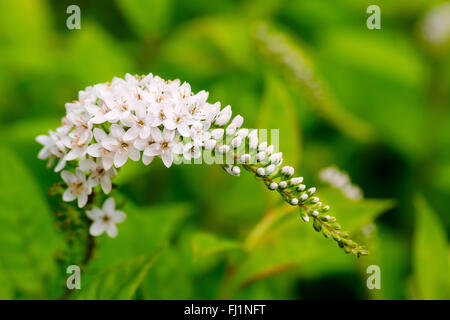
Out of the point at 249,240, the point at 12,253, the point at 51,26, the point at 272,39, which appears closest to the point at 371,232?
the point at 249,240

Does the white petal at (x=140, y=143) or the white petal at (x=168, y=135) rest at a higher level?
the white petal at (x=168, y=135)

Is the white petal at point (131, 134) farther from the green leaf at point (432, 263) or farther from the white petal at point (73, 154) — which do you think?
the green leaf at point (432, 263)

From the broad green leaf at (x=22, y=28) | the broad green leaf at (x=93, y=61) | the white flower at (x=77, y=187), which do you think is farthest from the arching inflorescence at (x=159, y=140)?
the broad green leaf at (x=22, y=28)

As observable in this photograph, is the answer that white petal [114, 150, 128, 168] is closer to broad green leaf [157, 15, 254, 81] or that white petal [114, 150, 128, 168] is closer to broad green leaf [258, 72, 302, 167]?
broad green leaf [258, 72, 302, 167]

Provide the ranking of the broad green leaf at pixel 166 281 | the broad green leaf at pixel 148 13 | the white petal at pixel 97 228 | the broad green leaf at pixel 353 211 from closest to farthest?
the white petal at pixel 97 228, the broad green leaf at pixel 166 281, the broad green leaf at pixel 353 211, the broad green leaf at pixel 148 13

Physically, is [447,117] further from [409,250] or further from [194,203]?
[194,203]

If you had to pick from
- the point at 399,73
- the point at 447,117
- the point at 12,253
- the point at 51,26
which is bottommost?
A: the point at 12,253
